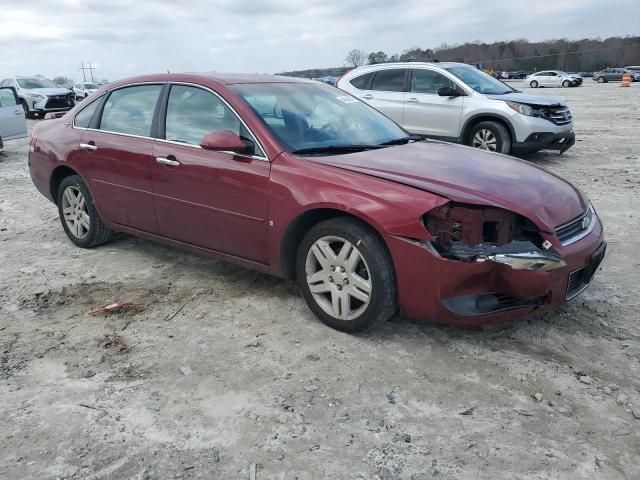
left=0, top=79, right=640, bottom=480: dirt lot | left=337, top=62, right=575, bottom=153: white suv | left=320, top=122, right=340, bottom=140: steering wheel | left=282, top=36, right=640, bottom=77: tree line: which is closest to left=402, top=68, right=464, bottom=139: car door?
left=337, top=62, right=575, bottom=153: white suv

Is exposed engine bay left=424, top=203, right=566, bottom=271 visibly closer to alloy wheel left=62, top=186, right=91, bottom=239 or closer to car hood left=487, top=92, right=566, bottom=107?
alloy wheel left=62, top=186, right=91, bottom=239

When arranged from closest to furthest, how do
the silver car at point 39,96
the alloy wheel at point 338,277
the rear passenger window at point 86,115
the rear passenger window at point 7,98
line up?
the alloy wheel at point 338,277 < the rear passenger window at point 86,115 < the rear passenger window at point 7,98 < the silver car at point 39,96

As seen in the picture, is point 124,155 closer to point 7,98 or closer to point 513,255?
point 513,255

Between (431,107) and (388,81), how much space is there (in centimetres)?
108

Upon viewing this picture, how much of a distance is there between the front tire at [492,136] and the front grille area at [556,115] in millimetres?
723

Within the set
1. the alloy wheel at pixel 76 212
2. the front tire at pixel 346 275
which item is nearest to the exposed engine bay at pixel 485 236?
the front tire at pixel 346 275

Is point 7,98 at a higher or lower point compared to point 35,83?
lower

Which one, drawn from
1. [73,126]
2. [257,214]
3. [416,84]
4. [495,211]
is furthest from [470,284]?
[416,84]

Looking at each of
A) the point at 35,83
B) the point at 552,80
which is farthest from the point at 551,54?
the point at 35,83

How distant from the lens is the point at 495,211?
3193 mm

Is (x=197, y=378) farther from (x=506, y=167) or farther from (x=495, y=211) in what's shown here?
(x=506, y=167)

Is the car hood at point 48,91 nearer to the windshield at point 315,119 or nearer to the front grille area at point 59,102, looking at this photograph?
the front grille area at point 59,102

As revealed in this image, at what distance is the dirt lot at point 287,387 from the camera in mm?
2475

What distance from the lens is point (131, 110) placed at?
4.80 meters
